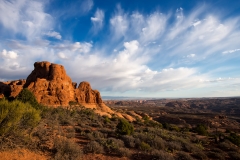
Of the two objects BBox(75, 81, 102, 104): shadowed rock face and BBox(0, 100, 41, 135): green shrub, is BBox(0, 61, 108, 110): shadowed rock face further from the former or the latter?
BBox(0, 100, 41, 135): green shrub

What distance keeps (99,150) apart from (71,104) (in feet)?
105

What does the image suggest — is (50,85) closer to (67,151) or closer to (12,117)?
(12,117)

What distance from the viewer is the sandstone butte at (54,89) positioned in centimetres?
3553

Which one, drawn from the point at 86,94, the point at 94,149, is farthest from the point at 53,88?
the point at 94,149

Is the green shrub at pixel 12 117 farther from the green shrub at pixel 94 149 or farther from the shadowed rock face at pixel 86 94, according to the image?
the shadowed rock face at pixel 86 94

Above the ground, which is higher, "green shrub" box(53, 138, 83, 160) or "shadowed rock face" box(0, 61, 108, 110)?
"shadowed rock face" box(0, 61, 108, 110)

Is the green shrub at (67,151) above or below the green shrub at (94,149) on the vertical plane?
above

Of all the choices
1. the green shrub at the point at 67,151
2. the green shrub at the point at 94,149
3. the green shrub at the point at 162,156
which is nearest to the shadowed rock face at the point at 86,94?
the green shrub at the point at 94,149

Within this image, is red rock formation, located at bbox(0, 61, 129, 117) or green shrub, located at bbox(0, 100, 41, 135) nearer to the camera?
green shrub, located at bbox(0, 100, 41, 135)

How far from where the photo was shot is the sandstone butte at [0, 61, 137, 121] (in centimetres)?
3553

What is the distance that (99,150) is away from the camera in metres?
9.82

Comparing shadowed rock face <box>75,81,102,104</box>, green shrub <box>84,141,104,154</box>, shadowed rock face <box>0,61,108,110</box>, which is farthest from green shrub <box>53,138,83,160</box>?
shadowed rock face <box>75,81,102,104</box>

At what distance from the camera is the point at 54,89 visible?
38094mm

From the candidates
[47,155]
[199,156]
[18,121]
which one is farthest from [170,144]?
[18,121]
